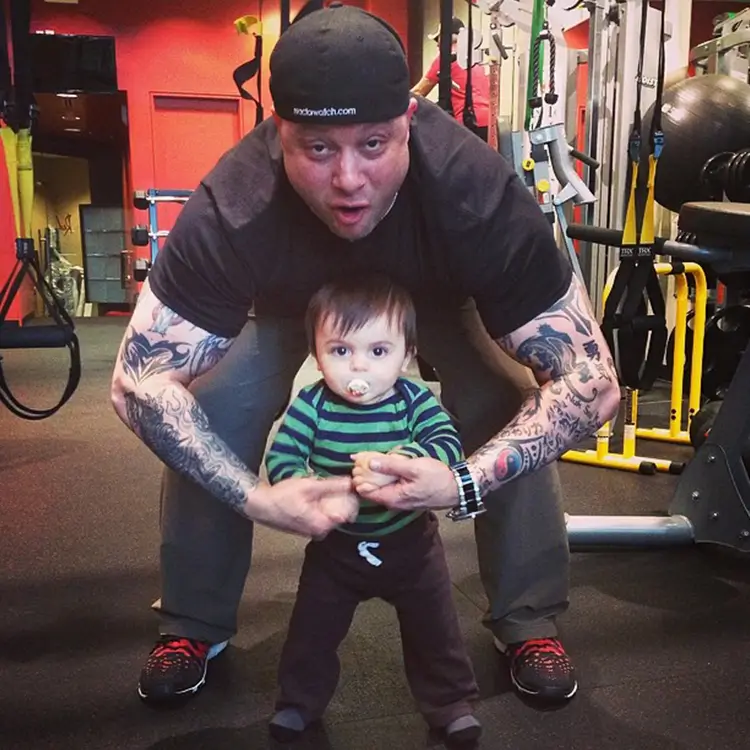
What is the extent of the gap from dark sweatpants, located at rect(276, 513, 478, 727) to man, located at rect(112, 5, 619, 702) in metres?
0.14

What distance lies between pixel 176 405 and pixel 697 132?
2.86 metres

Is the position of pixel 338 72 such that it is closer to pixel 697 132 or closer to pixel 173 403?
pixel 173 403

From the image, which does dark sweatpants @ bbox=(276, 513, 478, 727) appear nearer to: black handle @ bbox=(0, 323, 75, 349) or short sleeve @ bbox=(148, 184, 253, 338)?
short sleeve @ bbox=(148, 184, 253, 338)

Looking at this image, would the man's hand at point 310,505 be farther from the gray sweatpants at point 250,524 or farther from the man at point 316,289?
the gray sweatpants at point 250,524

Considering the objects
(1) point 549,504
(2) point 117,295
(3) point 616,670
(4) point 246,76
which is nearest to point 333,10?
(4) point 246,76

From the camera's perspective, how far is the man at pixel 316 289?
1011 mm

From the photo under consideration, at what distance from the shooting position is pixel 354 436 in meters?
1.11

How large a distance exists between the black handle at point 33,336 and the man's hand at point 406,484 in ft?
2.85

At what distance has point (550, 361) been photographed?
3.84 ft

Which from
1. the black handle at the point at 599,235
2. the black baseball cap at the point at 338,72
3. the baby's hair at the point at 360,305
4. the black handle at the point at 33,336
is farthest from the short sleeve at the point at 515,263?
the black handle at the point at 33,336

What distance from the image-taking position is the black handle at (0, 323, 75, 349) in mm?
1617

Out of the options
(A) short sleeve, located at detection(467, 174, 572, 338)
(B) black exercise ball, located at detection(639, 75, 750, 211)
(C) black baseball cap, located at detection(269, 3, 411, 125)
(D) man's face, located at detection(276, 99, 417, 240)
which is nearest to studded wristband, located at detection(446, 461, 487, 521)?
(A) short sleeve, located at detection(467, 174, 572, 338)

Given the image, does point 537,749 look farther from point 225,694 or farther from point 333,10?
point 333,10

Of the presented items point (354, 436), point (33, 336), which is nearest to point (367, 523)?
point (354, 436)
